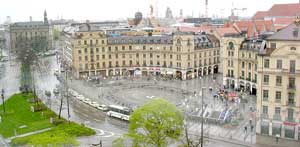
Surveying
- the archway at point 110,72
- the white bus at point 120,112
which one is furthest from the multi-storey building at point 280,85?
the archway at point 110,72

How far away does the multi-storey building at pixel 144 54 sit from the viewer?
102750 mm

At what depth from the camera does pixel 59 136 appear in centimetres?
3969

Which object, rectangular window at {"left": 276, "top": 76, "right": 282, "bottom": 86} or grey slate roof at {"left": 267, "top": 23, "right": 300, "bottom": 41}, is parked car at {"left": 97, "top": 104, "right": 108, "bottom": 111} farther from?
grey slate roof at {"left": 267, "top": 23, "right": 300, "bottom": 41}

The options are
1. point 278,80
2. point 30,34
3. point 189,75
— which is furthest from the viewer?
point 30,34

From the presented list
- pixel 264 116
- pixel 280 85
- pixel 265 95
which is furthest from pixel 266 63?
pixel 264 116

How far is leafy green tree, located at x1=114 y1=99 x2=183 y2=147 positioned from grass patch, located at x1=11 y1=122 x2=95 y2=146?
5.56 metres

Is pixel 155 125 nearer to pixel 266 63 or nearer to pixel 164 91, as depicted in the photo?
pixel 266 63

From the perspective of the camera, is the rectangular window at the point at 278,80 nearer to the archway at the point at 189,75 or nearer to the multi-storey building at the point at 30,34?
the archway at the point at 189,75

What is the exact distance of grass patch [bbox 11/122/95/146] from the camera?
36.9 meters

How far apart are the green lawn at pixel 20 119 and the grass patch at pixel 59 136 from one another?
3.98 m

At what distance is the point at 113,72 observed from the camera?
110188 mm

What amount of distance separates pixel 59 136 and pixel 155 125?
1014 cm

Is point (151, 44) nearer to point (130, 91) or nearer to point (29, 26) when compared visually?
point (130, 91)

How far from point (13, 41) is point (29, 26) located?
11.0 metres
